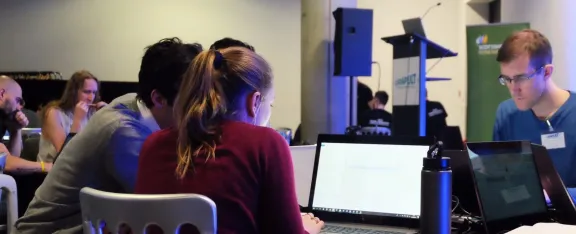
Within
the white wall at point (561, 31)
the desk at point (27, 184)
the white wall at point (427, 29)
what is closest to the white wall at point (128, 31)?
the white wall at point (427, 29)

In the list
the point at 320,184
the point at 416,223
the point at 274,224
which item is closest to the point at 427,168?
the point at 274,224

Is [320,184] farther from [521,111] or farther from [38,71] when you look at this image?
[38,71]

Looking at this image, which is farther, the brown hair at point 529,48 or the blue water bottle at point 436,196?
the brown hair at point 529,48

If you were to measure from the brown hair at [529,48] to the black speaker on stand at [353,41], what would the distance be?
2791 millimetres

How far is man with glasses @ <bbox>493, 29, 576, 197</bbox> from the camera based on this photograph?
1.86 m

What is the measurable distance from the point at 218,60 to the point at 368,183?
68 cm

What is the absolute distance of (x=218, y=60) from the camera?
1.26 m

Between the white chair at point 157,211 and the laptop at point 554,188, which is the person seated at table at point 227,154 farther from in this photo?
the laptop at point 554,188

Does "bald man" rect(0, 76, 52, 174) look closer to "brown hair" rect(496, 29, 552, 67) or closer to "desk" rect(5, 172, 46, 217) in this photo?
"desk" rect(5, 172, 46, 217)

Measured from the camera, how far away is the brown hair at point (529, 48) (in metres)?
1.85

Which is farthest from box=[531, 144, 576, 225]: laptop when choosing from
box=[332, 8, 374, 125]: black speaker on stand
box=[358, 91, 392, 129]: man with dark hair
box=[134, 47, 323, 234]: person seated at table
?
box=[358, 91, 392, 129]: man with dark hair

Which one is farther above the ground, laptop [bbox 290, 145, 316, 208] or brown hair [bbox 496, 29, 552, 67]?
brown hair [bbox 496, 29, 552, 67]

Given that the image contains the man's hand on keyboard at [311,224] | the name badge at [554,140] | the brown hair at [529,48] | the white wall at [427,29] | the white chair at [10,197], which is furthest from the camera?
the white wall at [427,29]

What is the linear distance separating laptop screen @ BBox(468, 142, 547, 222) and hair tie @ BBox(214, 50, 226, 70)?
69 cm
